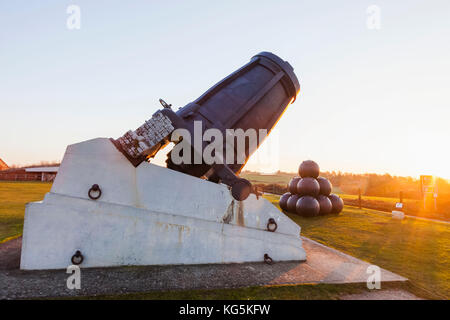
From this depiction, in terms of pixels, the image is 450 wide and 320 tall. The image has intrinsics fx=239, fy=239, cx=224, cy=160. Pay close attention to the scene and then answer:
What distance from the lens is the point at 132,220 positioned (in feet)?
13.4

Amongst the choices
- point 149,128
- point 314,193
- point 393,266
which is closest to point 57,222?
point 149,128

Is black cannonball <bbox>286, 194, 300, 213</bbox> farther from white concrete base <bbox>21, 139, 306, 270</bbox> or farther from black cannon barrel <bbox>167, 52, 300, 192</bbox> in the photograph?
white concrete base <bbox>21, 139, 306, 270</bbox>

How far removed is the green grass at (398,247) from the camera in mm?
4609

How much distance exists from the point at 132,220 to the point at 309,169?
10360 mm

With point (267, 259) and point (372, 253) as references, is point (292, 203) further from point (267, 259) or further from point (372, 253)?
point (267, 259)

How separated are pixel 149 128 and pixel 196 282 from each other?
2.70m

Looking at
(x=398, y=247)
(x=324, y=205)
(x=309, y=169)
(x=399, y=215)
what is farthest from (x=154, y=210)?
(x=399, y=215)

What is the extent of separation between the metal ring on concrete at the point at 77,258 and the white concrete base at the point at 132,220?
0.06m

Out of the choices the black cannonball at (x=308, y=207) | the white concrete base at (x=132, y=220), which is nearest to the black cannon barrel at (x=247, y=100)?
the white concrete base at (x=132, y=220)

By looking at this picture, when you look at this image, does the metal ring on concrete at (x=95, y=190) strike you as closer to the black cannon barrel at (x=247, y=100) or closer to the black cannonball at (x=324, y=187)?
the black cannon barrel at (x=247, y=100)

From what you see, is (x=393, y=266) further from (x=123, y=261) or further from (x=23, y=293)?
(x=23, y=293)

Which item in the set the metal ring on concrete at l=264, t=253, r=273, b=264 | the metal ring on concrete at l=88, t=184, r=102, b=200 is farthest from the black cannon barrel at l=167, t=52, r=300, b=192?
the metal ring on concrete at l=264, t=253, r=273, b=264

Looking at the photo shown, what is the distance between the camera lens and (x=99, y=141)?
163 inches
